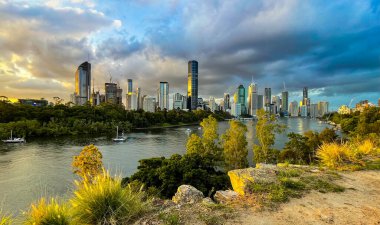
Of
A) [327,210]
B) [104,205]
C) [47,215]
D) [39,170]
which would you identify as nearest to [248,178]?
[327,210]

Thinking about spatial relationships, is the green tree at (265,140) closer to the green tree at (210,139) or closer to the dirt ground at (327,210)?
the green tree at (210,139)

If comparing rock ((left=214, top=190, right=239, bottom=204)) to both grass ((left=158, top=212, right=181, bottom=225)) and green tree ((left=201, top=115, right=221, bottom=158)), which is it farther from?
green tree ((left=201, top=115, right=221, bottom=158))

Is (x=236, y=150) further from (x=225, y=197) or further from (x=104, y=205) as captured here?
(x=104, y=205)

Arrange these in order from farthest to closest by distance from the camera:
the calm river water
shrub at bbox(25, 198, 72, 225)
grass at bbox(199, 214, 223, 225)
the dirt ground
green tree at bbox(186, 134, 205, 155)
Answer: green tree at bbox(186, 134, 205, 155) → the calm river water → the dirt ground → grass at bbox(199, 214, 223, 225) → shrub at bbox(25, 198, 72, 225)

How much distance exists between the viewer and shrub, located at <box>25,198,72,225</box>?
4722 millimetres

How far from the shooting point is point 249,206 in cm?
615

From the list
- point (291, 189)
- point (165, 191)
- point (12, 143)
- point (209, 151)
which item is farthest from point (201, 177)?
point (12, 143)

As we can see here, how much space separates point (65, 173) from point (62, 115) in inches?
2558

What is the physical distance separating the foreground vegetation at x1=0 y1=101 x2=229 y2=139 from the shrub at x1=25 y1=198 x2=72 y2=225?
69.4m

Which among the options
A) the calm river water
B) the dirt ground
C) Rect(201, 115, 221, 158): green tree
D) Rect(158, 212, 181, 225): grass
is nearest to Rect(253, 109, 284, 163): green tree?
Rect(201, 115, 221, 158): green tree

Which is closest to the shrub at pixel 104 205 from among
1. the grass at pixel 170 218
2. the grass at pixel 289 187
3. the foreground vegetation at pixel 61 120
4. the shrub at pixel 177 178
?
the grass at pixel 170 218

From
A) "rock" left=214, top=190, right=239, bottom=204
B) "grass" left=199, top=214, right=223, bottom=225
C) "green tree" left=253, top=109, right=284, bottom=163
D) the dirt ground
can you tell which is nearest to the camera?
"grass" left=199, top=214, right=223, bottom=225

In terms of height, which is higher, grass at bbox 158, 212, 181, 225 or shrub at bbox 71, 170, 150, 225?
shrub at bbox 71, 170, 150, 225

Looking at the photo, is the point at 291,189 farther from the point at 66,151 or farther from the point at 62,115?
the point at 62,115
